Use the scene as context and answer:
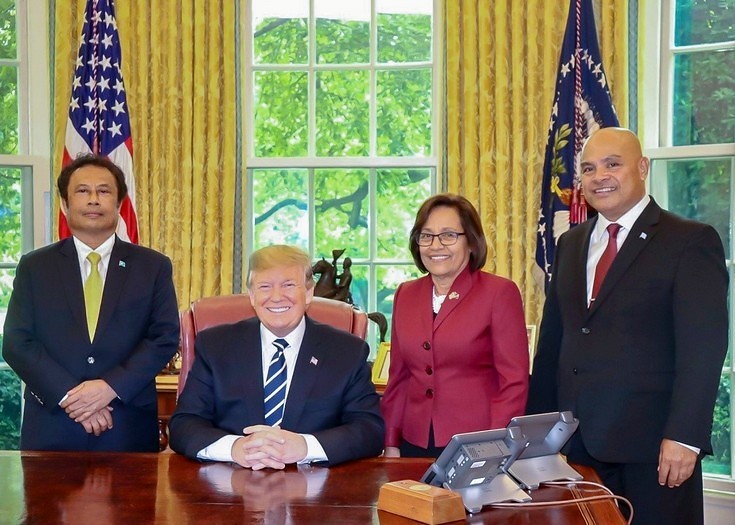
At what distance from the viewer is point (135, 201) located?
4.96m

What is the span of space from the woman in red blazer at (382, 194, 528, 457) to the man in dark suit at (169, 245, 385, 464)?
0.87 ft

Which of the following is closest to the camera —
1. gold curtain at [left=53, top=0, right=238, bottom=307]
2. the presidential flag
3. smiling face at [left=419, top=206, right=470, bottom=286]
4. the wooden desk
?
the wooden desk

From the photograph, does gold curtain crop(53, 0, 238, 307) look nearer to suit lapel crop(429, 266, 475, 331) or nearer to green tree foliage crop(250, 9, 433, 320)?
green tree foliage crop(250, 9, 433, 320)

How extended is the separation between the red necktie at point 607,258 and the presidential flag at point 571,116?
60.6 inches

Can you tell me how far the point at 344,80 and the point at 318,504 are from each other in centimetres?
352

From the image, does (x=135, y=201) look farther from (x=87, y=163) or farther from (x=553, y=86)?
(x=553, y=86)

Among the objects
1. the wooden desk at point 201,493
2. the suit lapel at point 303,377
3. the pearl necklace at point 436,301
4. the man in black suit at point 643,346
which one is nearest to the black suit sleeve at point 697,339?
the man in black suit at point 643,346

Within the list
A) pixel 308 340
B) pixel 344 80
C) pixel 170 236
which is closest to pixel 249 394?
pixel 308 340

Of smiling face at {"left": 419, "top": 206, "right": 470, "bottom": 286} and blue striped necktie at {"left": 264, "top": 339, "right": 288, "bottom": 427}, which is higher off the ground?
smiling face at {"left": 419, "top": 206, "right": 470, "bottom": 286}

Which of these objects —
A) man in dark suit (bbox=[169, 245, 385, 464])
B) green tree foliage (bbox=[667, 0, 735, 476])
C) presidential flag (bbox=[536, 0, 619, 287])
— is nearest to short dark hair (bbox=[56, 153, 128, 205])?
man in dark suit (bbox=[169, 245, 385, 464])

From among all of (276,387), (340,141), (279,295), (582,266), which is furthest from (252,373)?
(340,141)

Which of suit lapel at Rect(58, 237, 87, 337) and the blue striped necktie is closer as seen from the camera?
the blue striped necktie

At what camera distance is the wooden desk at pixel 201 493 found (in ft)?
6.45

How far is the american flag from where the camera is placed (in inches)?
188
